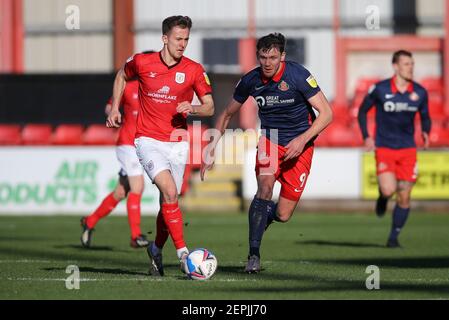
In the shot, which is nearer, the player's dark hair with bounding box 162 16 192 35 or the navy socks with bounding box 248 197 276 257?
the player's dark hair with bounding box 162 16 192 35

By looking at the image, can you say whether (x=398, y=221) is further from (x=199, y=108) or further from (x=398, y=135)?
(x=199, y=108)

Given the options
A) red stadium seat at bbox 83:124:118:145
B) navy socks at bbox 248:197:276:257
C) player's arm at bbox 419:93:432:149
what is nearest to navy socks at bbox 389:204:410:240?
player's arm at bbox 419:93:432:149

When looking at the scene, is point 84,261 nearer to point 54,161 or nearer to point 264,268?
point 264,268

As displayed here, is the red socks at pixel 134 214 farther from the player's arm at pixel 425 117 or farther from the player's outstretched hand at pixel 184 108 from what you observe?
the player's outstretched hand at pixel 184 108

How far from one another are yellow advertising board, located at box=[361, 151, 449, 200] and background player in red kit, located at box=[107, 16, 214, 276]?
39.7 feet

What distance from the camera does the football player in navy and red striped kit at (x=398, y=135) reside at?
15273 millimetres

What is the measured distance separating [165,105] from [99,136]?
43.6 ft

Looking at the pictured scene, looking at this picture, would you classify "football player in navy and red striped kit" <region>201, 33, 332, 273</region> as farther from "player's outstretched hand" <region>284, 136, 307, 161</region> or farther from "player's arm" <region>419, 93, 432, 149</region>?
"player's arm" <region>419, 93, 432, 149</region>

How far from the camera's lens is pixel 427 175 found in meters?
22.8

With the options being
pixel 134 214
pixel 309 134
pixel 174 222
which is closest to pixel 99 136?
pixel 134 214

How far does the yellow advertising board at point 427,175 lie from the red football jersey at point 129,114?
879 cm

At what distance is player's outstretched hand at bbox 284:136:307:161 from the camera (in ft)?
36.0

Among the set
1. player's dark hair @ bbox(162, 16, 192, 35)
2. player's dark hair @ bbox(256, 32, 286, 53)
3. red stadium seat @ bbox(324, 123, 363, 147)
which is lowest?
red stadium seat @ bbox(324, 123, 363, 147)

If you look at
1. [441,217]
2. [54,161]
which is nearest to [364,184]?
[441,217]
